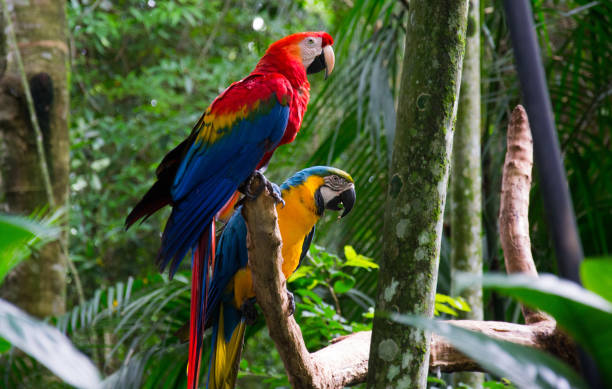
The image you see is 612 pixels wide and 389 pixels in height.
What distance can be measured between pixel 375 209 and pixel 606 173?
2.29 ft

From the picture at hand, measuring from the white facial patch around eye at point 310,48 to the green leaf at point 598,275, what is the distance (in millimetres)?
1183

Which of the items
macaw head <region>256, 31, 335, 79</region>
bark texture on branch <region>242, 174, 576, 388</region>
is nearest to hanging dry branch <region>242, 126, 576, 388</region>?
bark texture on branch <region>242, 174, 576, 388</region>

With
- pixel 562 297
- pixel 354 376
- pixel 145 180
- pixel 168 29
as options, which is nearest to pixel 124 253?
Result: pixel 145 180

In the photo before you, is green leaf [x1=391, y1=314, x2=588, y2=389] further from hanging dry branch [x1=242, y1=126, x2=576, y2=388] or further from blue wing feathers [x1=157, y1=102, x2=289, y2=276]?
blue wing feathers [x1=157, y1=102, x2=289, y2=276]

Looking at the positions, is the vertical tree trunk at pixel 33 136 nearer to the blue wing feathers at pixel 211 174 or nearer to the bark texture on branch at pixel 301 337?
the blue wing feathers at pixel 211 174

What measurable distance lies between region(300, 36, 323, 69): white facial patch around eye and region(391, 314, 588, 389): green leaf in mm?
1179

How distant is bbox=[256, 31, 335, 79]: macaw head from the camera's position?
136 cm

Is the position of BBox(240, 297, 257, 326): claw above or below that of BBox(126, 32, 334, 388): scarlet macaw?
below

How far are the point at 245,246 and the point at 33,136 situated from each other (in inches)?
37.3

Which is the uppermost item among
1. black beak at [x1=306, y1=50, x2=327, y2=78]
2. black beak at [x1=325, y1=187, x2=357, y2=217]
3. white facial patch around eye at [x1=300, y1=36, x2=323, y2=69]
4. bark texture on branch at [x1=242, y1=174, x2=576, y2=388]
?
white facial patch around eye at [x1=300, y1=36, x2=323, y2=69]

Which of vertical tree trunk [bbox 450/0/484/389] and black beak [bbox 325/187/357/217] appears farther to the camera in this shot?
vertical tree trunk [bbox 450/0/484/389]

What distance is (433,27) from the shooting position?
0.84 metres

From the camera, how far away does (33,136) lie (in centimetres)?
181

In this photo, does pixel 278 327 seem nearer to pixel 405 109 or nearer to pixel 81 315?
pixel 405 109
